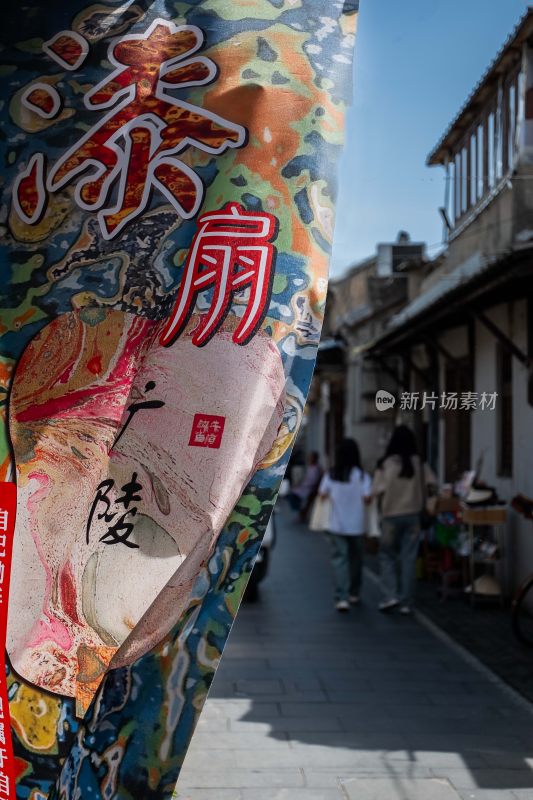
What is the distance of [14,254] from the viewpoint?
3.84 m

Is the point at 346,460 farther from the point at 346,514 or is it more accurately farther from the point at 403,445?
the point at 403,445

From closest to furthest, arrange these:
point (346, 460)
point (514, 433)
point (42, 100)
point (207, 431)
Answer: point (207, 431)
point (42, 100)
point (514, 433)
point (346, 460)

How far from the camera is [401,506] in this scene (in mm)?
10859

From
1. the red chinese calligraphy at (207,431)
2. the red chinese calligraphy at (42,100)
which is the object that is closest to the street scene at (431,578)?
the red chinese calligraphy at (207,431)

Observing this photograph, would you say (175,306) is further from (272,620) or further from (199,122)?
(272,620)

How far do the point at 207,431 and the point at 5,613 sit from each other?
889 millimetres

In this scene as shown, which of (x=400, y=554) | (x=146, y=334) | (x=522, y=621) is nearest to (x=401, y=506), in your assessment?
(x=400, y=554)

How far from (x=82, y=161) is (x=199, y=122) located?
46 centimetres

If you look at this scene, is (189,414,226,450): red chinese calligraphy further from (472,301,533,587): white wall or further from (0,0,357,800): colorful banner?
(472,301,533,587): white wall

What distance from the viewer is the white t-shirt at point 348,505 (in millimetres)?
11188

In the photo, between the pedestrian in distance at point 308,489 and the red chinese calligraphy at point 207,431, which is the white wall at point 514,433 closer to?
the red chinese calligraphy at point 207,431

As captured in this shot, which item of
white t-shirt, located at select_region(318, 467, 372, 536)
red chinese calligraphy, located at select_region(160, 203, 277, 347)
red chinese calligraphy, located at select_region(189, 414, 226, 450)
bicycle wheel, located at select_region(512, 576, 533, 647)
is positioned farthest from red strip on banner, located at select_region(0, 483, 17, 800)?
white t-shirt, located at select_region(318, 467, 372, 536)

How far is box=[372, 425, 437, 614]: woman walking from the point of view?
10836 mm

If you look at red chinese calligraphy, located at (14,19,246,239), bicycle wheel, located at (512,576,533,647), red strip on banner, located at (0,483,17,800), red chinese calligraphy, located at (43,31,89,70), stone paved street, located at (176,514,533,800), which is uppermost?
red chinese calligraphy, located at (43,31,89,70)
